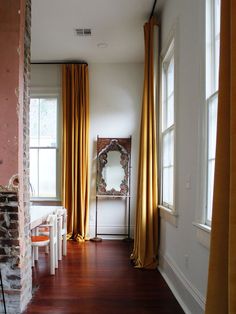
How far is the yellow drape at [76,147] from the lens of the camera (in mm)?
5141

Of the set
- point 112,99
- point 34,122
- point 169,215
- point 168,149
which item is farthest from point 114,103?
point 169,215

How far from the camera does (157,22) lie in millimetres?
3785

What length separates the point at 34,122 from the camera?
215 inches

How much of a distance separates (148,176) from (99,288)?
1.52m

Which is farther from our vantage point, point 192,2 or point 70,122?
point 70,122

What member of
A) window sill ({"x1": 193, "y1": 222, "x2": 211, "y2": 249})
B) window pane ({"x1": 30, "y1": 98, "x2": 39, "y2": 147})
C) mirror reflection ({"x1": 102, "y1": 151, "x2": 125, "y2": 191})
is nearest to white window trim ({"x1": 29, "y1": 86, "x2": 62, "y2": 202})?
window pane ({"x1": 30, "y1": 98, "x2": 39, "y2": 147})

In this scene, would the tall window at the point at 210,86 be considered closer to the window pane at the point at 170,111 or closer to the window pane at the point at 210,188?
the window pane at the point at 210,188

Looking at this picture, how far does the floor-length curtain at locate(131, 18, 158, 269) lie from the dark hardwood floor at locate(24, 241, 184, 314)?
0.29 metres

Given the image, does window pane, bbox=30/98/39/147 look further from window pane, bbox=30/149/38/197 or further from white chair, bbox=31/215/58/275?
white chair, bbox=31/215/58/275

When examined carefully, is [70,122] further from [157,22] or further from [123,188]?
[157,22]

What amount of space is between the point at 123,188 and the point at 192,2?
11.3ft

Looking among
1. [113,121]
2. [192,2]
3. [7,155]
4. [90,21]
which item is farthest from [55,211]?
[192,2]

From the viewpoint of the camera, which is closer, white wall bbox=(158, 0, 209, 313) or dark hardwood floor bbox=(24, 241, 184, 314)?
white wall bbox=(158, 0, 209, 313)

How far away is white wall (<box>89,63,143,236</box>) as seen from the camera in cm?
535
